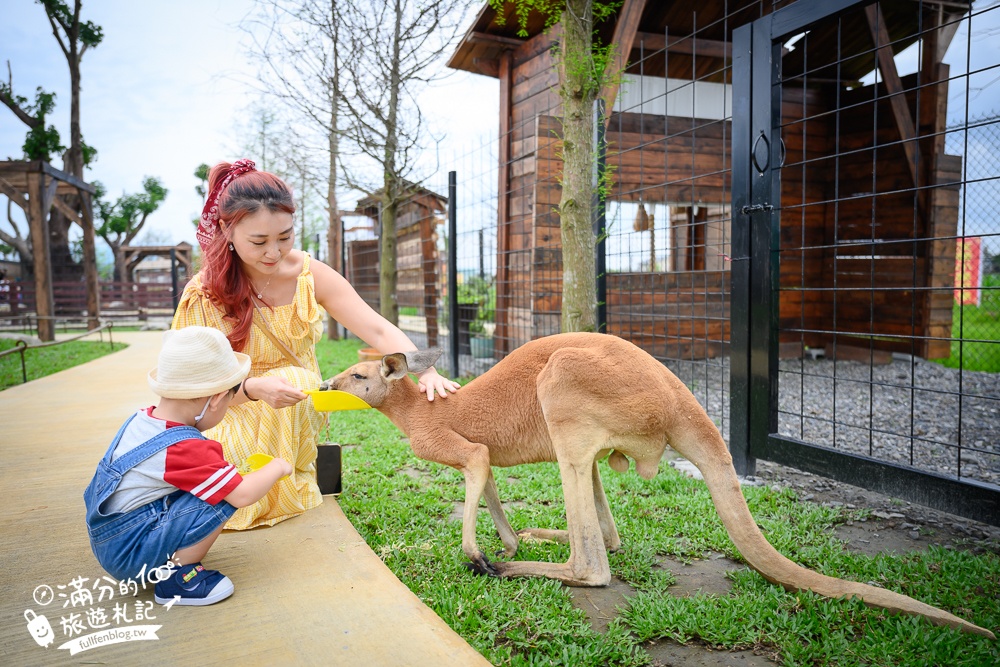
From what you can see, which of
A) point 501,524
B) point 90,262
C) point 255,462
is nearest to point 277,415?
point 255,462

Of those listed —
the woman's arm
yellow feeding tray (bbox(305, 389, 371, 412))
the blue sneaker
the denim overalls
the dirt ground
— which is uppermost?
the woman's arm

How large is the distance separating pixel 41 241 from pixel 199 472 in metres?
13.3

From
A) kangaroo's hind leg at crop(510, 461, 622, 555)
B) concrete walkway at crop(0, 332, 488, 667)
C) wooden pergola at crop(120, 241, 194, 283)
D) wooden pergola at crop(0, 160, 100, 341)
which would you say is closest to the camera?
concrete walkway at crop(0, 332, 488, 667)

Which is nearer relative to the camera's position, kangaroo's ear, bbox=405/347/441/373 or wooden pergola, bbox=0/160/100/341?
kangaroo's ear, bbox=405/347/441/373

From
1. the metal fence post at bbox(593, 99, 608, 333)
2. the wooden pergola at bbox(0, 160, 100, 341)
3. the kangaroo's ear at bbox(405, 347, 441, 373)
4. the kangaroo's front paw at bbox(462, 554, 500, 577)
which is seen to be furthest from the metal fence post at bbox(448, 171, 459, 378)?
the wooden pergola at bbox(0, 160, 100, 341)

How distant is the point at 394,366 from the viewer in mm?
2537

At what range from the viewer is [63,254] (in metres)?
20.8

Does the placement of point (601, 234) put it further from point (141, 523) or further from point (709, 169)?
point (709, 169)

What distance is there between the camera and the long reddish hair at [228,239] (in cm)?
253

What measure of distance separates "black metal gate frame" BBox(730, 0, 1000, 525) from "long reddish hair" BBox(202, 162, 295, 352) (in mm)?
2583

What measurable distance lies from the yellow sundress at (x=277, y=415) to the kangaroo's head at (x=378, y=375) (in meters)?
0.32

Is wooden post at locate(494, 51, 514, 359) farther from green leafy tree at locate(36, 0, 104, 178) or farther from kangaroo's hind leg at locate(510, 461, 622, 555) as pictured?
green leafy tree at locate(36, 0, 104, 178)

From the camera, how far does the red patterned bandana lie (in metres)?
2.65

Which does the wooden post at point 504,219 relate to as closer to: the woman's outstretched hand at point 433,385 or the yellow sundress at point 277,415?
the yellow sundress at point 277,415
